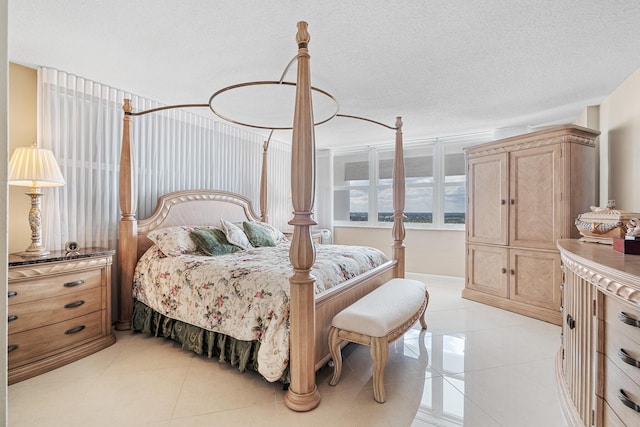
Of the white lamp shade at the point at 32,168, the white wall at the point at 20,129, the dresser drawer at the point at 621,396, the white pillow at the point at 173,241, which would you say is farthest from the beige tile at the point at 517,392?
the white wall at the point at 20,129

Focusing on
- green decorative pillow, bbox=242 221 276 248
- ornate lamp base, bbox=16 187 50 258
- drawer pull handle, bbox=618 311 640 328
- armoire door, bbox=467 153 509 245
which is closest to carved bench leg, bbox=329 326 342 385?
drawer pull handle, bbox=618 311 640 328

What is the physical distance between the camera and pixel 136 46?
216 centimetres

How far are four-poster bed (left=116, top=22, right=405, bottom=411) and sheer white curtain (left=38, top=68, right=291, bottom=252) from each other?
10.7 inches

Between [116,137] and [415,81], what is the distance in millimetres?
3090

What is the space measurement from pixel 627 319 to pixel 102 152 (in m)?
3.92

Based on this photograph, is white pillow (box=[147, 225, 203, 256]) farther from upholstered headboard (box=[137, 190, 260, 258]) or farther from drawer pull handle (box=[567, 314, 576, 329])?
drawer pull handle (box=[567, 314, 576, 329])

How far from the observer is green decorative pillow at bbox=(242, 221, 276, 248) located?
352 cm

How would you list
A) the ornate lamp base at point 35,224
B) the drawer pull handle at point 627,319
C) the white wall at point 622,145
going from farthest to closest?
the white wall at point 622,145, the ornate lamp base at point 35,224, the drawer pull handle at point 627,319

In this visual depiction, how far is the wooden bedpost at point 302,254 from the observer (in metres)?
1.69

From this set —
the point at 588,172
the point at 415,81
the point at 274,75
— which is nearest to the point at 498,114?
the point at 588,172

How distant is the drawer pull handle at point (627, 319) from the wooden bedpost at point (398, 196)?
211 cm

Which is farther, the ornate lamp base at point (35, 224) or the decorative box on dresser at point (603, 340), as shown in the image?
the ornate lamp base at point (35, 224)

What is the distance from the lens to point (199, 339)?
2.33m

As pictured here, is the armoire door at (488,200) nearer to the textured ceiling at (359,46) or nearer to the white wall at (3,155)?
the textured ceiling at (359,46)
